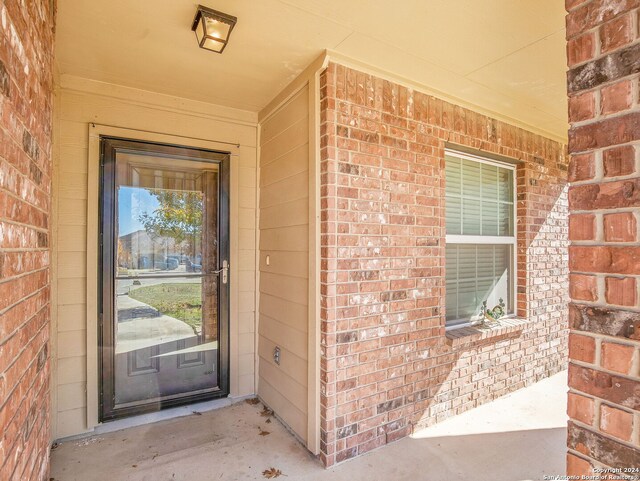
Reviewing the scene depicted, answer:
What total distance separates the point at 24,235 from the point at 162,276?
1.87 metres

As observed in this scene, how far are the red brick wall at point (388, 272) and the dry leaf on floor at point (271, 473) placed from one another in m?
0.31

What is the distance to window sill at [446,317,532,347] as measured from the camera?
9.26ft

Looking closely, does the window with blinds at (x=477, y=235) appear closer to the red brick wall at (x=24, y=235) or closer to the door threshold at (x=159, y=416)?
the door threshold at (x=159, y=416)

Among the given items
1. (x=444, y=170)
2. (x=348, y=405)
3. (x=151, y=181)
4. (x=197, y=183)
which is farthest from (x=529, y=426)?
(x=151, y=181)

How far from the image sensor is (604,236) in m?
0.89

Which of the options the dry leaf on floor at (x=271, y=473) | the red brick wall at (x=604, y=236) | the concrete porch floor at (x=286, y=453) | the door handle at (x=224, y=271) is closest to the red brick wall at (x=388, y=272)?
the concrete porch floor at (x=286, y=453)

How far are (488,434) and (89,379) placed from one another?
3.04 meters

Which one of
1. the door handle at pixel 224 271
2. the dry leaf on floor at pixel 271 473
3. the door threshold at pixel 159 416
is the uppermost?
the door handle at pixel 224 271

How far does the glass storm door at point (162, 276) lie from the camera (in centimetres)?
270

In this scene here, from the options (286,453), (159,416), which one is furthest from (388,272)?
(159,416)

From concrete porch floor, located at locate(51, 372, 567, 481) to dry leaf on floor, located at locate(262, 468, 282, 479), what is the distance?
0.08 ft

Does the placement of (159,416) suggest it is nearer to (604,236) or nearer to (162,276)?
(162,276)

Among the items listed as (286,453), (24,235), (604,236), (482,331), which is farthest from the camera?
(482,331)

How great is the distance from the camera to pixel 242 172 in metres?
3.18
